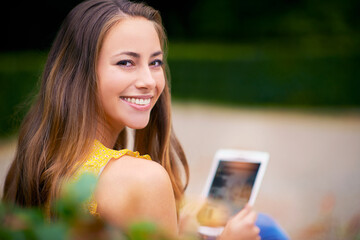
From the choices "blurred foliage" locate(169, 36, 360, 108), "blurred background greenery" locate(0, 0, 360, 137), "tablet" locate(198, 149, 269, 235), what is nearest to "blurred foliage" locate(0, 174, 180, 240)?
"tablet" locate(198, 149, 269, 235)

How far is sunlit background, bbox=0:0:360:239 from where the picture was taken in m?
5.62

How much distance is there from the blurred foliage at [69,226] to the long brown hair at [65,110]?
3.47 ft

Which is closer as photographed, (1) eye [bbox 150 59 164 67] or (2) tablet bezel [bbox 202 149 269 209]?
(1) eye [bbox 150 59 164 67]

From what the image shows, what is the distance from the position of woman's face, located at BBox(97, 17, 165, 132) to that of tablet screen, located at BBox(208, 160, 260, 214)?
2.24 ft

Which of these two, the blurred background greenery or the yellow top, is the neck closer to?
the yellow top

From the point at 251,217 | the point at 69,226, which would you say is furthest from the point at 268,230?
the point at 69,226

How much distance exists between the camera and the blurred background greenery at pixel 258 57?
10797mm

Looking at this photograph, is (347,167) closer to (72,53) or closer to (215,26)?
(72,53)

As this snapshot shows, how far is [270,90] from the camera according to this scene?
453 inches

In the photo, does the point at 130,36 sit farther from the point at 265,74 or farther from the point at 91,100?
the point at 265,74

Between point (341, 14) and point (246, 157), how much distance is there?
11.5 meters

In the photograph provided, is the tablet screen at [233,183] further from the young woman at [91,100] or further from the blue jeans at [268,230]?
the young woman at [91,100]

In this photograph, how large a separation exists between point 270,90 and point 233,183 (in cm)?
920

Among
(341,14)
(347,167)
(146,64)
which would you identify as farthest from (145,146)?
(341,14)
